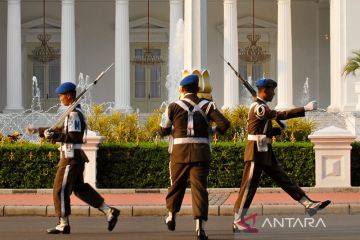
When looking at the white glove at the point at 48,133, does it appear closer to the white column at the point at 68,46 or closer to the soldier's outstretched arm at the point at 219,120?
the soldier's outstretched arm at the point at 219,120

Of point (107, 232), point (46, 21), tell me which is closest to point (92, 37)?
point (46, 21)

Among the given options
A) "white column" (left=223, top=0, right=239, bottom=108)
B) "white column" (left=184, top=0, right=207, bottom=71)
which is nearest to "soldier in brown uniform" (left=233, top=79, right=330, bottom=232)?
"white column" (left=184, top=0, right=207, bottom=71)

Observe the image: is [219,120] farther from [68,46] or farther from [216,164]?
[68,46]

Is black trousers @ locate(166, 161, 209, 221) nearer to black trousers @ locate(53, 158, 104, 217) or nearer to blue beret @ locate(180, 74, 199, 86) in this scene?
blue beret @ locate(180, 74, 199, 86)

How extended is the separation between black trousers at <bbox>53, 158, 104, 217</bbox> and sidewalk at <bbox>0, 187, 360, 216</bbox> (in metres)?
3.22

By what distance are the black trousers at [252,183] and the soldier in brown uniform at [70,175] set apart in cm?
158

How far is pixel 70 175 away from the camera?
13484 mm

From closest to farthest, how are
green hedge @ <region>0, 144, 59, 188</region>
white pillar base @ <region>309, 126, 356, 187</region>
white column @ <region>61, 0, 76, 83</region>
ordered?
1. white pillar base @ <region>309, 126, 356, 187</region>
2. green hedge @ <region>0, 144, 59, 188</region>
3. white column @ <region>61, 0, 76, 83</region>

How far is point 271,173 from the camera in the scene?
44.5 ft

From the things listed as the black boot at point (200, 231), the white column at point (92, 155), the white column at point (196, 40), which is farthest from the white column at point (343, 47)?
the black boot at point (200, 231)

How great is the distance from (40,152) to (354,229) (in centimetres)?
841

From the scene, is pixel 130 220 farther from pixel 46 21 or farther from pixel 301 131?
pixel 46 21

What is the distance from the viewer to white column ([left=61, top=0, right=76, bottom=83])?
3991 centimetres

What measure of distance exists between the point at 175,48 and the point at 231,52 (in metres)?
2.28
